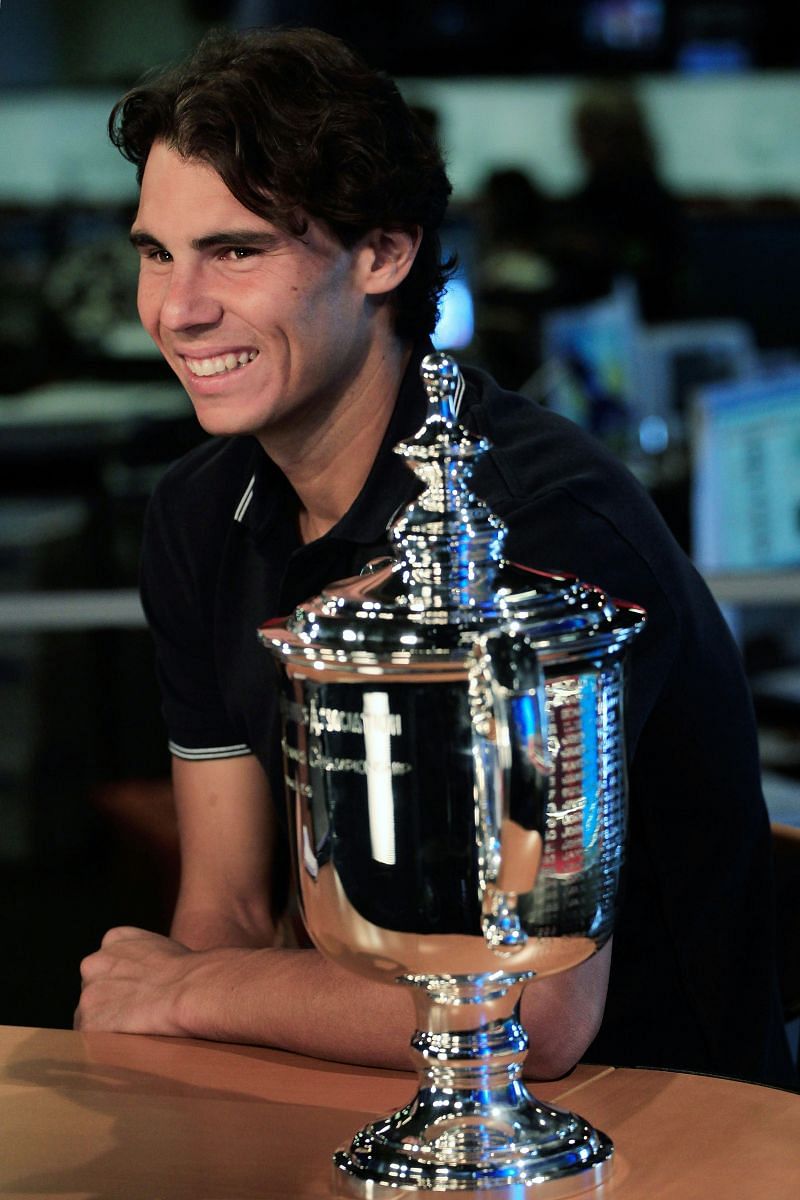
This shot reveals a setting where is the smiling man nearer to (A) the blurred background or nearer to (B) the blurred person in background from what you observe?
(A) the blurred background

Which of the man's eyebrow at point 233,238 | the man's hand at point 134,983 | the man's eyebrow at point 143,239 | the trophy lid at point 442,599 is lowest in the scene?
the man's hand at point 134,983

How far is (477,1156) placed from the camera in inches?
35.8

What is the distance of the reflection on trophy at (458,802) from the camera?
2.81ft

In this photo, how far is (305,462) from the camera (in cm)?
159

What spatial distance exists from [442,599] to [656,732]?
56cm

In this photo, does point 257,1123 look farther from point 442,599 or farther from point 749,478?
point 749,478

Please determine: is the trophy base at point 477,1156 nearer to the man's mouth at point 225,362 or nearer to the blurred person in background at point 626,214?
the man's mouth at point 225,362

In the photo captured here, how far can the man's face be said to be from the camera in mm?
1438

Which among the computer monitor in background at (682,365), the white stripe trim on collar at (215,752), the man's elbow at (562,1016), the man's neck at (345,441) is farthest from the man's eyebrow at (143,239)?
the computer monitor in background at (682,365)

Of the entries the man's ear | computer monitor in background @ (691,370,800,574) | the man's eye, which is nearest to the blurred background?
computer monitor in background @ (691,370,800,574)

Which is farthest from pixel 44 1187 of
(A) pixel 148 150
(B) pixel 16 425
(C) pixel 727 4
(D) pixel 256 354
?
(C) pixel 727 4

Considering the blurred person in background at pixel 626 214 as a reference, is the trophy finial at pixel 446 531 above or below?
below

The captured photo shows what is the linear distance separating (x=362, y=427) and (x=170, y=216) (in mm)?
265

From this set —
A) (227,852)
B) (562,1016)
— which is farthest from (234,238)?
(562,1016)
